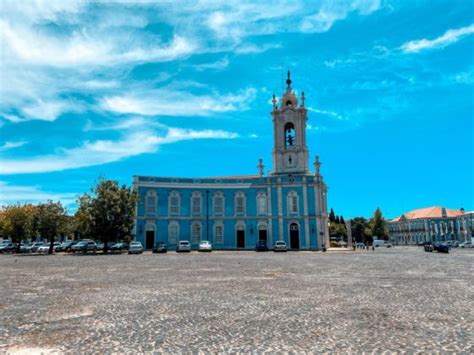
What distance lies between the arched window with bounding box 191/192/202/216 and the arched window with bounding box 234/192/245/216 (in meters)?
4.69

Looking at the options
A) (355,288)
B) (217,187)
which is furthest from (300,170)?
(355,288)

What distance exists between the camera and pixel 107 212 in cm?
3794

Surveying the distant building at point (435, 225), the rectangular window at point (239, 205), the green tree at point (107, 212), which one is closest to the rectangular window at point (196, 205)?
the rectangular window at point (239, 205)

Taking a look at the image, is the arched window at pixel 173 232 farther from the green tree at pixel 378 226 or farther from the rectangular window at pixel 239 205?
the green tree at pixel 378 226

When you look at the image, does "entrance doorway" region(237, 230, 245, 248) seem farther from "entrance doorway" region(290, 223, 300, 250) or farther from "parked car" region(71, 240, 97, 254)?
"parked car" region(71, 240, 97, 254)

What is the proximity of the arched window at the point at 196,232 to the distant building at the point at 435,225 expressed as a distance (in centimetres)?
7177

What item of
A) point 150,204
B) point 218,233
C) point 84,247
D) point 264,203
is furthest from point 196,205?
point 84,247

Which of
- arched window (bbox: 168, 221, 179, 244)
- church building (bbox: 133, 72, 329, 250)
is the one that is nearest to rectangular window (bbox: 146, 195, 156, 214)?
church building (bbox: 133, 72, 329, 250)

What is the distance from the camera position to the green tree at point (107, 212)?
37781 mm

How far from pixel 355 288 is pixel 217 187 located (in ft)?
132

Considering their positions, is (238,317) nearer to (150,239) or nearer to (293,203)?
(293,203)

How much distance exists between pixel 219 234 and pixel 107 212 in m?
16.1

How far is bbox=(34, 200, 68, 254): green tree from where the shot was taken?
1522 inches

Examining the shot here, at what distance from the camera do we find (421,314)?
7.20 metres
